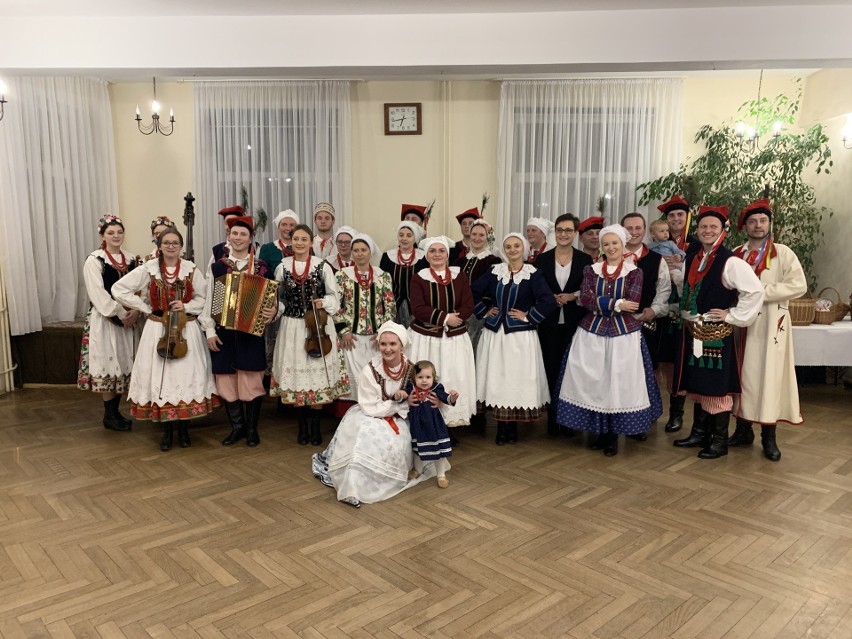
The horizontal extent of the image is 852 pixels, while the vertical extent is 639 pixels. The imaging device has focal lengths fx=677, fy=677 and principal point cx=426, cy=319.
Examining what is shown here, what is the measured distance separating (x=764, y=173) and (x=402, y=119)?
3514 mm

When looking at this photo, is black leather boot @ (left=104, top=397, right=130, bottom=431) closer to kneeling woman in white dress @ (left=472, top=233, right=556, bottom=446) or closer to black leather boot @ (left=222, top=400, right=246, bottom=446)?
black leather boot @ (left=222, top=400, right=246, bottom=446)

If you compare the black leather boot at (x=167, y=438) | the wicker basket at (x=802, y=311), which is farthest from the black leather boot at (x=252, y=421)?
the wicker basket at (x=802, y=311)

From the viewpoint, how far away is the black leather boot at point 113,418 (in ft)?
15.9

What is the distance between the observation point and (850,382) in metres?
6.22

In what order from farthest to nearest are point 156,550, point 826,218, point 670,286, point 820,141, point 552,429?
point 826,218
point 820,141
point 552,429
point 670,286
point 156,550

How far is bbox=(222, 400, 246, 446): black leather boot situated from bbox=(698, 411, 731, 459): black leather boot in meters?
3.02

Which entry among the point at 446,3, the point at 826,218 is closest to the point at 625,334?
the point at 446,3

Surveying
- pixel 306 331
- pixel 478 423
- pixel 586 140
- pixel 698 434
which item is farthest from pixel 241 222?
pixel 586 140

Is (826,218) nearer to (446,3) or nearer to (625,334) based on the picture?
(625,334)

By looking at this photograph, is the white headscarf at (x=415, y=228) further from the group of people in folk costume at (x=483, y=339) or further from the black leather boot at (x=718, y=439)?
the black leather boot at (x=718, y=439)

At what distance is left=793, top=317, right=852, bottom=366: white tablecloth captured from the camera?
5.61 metres

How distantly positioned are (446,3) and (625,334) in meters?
2.33

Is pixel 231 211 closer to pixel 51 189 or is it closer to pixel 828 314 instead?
pixel 51 189

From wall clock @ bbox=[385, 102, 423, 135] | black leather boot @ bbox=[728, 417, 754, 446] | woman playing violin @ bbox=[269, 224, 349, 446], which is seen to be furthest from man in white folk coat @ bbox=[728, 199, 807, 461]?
wall clock @ bbox=[385, 102, 423, 135]
